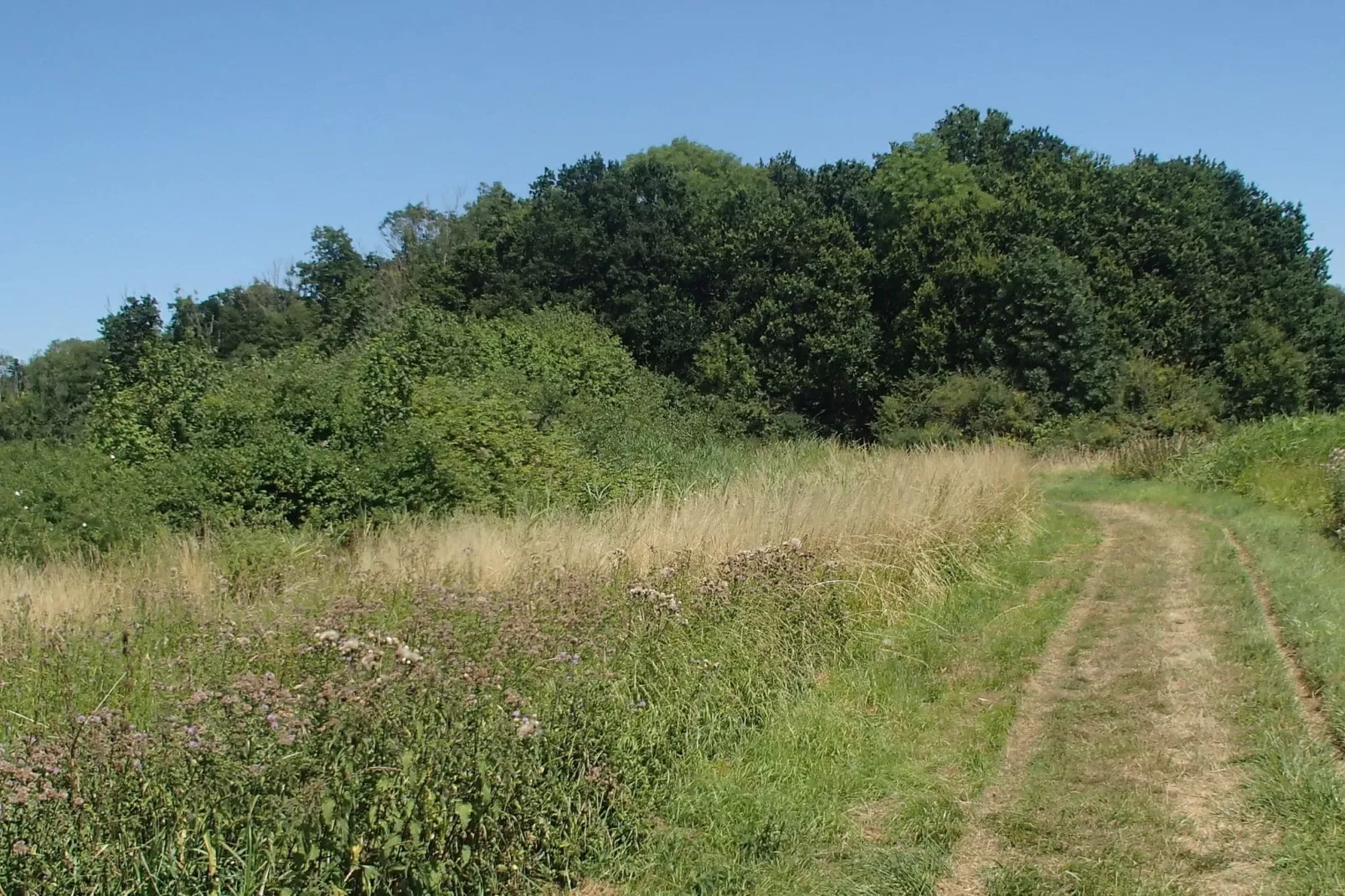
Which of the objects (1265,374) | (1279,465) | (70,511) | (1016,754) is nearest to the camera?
(1016,754)

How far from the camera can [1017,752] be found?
5602mm

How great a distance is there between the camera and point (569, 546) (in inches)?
343

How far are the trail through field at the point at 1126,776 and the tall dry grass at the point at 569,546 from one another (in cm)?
216

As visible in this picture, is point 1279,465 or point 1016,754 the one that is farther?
point 1279,465

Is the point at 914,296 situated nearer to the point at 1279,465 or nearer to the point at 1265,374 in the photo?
the point at 1265,374

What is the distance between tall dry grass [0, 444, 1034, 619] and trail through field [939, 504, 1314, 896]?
2.16 meters

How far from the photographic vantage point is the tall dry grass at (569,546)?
25.8 ft

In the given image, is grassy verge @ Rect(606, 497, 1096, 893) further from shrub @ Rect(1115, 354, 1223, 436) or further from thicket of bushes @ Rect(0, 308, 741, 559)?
shrub @ Rect(1115, 354, 1223, 436)

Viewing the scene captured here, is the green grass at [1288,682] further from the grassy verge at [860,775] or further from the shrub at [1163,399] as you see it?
the shrub at [1163,399]

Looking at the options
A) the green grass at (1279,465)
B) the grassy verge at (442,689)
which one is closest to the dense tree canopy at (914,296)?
the green grass at (1279,465)

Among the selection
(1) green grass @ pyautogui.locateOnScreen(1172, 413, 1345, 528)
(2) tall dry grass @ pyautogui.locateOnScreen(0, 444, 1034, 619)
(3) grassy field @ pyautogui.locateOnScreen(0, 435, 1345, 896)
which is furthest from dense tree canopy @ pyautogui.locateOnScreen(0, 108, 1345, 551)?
(3) grassy field @ pyautogui.locateOnScreen(0, 435, 1345, 896)

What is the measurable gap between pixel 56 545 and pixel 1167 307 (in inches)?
1289

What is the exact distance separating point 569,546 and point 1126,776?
478 cm

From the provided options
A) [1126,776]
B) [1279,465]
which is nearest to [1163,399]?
[1279,465]
